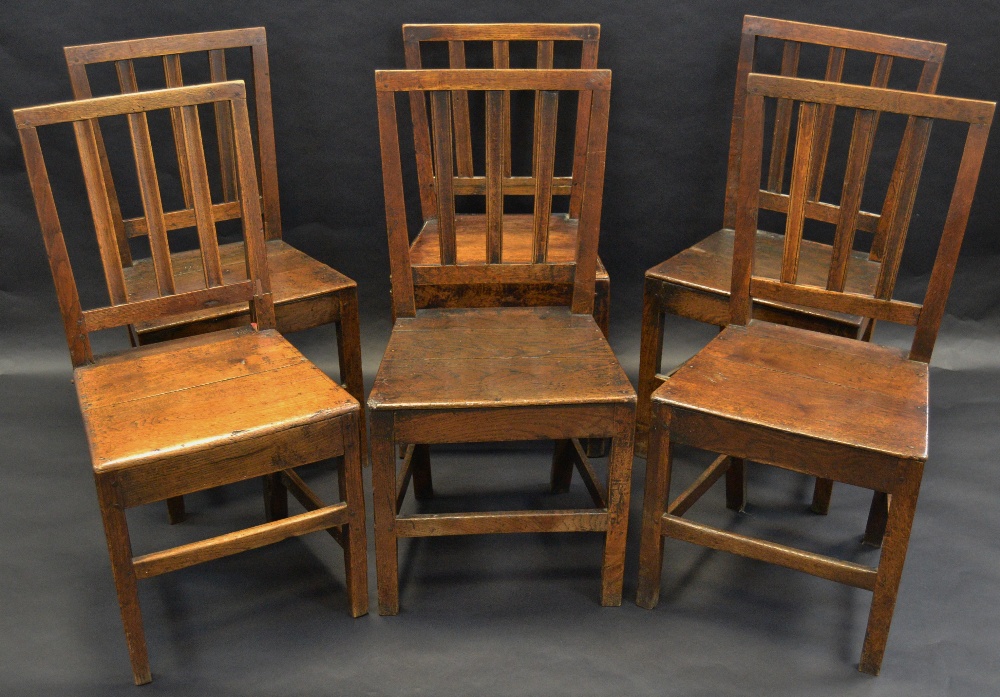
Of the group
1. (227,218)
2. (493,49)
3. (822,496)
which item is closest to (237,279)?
(227,218)

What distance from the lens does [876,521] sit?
7.82 feet

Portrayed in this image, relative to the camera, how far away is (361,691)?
198 cm

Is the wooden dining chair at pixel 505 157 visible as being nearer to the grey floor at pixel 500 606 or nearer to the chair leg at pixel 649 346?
the chair leg at pixel 649 346

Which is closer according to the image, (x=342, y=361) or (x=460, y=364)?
(x=460, y=364)

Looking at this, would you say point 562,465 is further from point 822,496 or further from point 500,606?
point 822,496

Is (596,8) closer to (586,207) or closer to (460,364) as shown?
(586,207)

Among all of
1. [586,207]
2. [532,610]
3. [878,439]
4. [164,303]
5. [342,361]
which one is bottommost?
[532,610]

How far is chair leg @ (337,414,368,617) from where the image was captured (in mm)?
2018

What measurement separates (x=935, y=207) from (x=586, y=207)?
1.40m

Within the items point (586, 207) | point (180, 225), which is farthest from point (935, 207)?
point (180, 225)

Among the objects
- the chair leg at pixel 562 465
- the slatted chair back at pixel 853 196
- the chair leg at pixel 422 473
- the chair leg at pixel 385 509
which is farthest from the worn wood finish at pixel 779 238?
the chair leg at pixel 385 509

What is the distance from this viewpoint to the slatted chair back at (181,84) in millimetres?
2445

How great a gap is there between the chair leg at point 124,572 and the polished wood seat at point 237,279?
23.8 inches

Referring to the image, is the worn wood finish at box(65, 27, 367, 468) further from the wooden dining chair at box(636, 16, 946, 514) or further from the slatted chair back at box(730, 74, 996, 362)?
the slatted chair back at box(730, 74, 996, 362)
